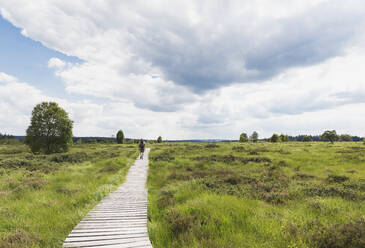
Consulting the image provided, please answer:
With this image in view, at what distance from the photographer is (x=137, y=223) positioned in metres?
5.50

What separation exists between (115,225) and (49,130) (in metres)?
34.9

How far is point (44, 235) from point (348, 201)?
11313mm

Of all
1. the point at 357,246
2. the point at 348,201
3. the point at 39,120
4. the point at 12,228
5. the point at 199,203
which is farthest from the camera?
the point at 39,120

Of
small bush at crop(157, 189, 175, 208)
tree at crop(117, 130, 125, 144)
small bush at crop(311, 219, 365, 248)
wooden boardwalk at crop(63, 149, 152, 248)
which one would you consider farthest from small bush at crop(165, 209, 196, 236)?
tree at crop(117, 130, 125, 144)

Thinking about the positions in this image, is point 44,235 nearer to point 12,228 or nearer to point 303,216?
point 12,228

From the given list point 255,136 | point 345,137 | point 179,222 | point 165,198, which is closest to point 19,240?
point 179,222

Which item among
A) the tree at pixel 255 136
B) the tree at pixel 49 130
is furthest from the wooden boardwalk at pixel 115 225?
the tree at pixel 255 136

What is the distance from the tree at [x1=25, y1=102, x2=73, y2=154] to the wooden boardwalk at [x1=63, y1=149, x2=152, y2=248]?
31943mm

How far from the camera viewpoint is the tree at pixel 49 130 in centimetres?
3038

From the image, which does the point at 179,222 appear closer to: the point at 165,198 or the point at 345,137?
the point at 165,198

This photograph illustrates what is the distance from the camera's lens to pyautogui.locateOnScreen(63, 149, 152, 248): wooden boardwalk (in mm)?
4438

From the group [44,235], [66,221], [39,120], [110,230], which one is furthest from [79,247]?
[39,120]

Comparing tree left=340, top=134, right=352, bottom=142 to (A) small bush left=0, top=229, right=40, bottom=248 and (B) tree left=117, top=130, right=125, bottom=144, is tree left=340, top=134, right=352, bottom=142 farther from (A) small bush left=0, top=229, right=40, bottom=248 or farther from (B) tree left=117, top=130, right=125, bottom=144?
(A) small bush left=0, top=229, right=40, bottom=248

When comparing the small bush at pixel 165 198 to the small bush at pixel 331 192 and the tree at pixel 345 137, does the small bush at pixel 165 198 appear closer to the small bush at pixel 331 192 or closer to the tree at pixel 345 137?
the small bush at pixel 331 192
